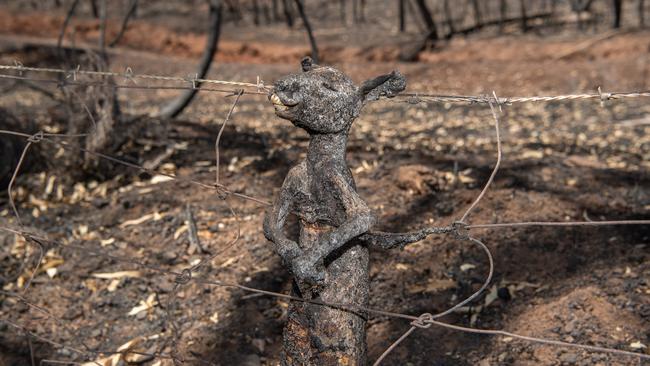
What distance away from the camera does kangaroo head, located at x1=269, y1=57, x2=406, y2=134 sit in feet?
6.04

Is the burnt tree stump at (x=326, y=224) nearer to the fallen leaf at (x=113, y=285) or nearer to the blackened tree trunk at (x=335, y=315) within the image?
the blackened tree trunk at (x=335, y=315)

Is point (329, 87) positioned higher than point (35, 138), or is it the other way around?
point (329, 87)

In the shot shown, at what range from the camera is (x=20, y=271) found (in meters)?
3.65

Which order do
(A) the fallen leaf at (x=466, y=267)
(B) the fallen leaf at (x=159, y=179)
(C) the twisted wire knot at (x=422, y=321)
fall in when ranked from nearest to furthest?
(C) the twisted wire knot at (x=422, y=321)
(A) the fallen leaf at (x=466, y=267)
(B) the fallen leaf at (x=159, y=179)

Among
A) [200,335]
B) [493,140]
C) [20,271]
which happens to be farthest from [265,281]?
[493,140]

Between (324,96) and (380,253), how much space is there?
180 centimetres

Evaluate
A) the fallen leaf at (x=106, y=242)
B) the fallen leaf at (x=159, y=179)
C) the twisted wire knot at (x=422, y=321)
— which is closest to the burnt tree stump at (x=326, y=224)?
the twisted wire knot at (x=422, y=321)

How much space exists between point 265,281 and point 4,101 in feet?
18.6

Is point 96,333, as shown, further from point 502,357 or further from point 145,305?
point 502,357

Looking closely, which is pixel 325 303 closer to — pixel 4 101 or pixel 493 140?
pixel 493 140

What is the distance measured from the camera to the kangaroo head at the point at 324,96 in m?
1.84

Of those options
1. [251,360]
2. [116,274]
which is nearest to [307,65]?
[251,360]

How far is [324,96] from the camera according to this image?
72.7 inches

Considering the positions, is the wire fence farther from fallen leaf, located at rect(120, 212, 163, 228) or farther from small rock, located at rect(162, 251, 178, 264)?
fallen leaf, located at rect(120, 212, 163, 228)
